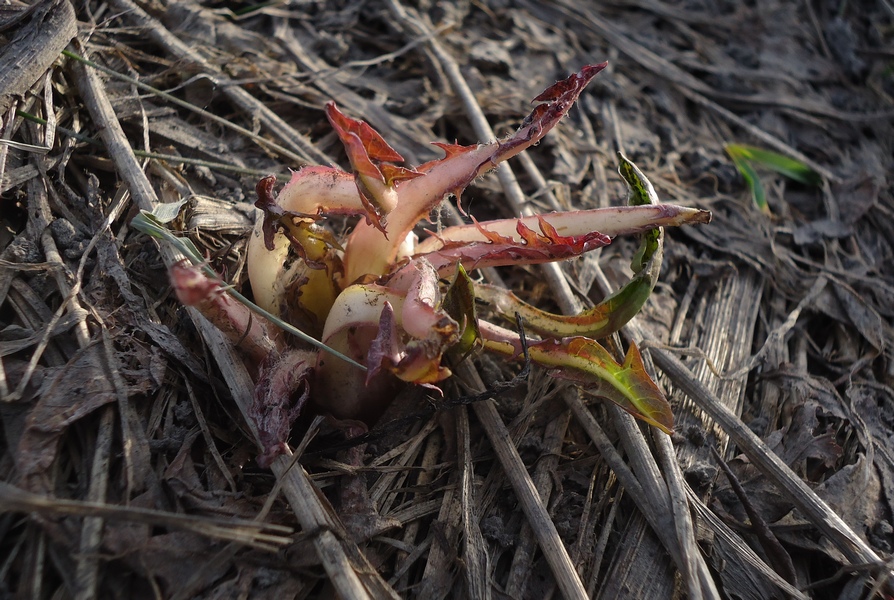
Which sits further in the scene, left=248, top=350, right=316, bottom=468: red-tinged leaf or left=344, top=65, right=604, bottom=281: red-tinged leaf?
left=344, top=65, right=604, bottom=281: red-tinged leaf

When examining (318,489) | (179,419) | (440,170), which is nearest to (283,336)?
A: (179,419)

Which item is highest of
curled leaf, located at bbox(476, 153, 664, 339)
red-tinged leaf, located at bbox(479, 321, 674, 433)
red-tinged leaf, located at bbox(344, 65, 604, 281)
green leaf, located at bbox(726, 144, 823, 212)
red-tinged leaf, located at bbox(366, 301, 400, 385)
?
red-tinged leaf, located at bbox(344, 65, 604, 281)

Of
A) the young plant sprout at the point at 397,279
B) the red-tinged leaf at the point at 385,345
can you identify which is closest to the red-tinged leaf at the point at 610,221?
the young plant sprout at the point at 397,279

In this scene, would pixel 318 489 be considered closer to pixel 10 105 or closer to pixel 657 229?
pixel 657 229

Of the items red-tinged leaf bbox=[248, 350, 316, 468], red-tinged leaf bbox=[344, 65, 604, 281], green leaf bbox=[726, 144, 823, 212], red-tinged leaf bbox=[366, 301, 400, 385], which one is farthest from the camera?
green leaf bbox=[726, 144, 823, 212]

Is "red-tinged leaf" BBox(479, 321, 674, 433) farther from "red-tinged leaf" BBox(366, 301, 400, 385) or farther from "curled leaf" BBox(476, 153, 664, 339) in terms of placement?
"red-tinged leaf" BBox(366, 301, 400, 385)

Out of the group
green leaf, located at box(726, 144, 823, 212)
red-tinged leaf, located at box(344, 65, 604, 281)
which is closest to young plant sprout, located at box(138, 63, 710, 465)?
red-tinged leaf, located at box(344, 65, 604, 281)
